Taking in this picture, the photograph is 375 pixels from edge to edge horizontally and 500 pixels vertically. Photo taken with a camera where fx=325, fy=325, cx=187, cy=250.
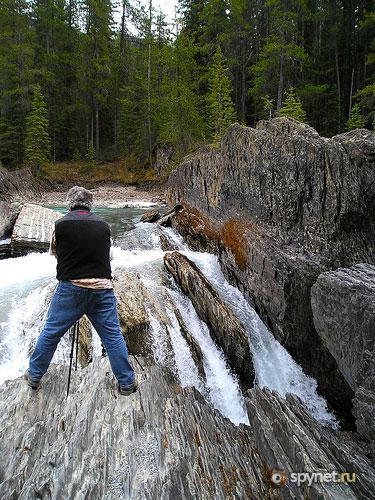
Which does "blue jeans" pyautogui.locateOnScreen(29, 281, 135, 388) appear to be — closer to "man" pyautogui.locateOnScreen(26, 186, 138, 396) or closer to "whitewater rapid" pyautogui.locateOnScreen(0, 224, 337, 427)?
"man" pyautogui.locateOnScreen(26, 186, 138, 396)

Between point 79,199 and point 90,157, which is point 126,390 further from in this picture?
point 90,157

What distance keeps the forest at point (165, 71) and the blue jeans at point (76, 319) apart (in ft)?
76.4

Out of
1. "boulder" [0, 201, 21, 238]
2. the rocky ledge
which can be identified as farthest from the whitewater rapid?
Result: "boulder" [0, 201, 21, 238]

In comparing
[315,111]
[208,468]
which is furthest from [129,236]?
[315,111]

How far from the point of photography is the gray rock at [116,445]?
2732 millimetres

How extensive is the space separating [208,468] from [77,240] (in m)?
2.54

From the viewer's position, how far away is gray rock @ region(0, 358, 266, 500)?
2.73 m

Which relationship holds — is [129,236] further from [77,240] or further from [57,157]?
[57,157]

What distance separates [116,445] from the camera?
306 cm

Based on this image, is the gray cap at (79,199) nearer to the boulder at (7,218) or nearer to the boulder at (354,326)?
the boulder at (354,326)

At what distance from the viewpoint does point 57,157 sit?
130 feet

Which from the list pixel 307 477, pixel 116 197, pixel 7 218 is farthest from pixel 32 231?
pixel 116 197

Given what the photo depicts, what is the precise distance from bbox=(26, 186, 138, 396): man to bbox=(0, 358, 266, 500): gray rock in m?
0.31

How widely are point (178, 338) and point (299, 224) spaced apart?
3521mm
